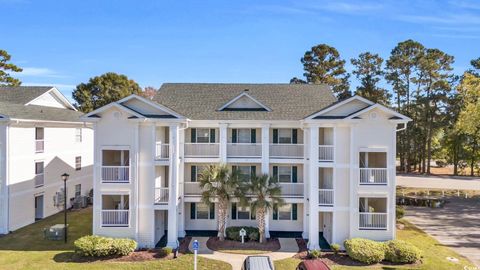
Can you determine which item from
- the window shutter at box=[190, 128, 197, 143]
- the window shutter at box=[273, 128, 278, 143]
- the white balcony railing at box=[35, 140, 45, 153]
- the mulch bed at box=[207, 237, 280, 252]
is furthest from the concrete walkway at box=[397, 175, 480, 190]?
the white balcony railing at box=[35, 140, 45, 153]

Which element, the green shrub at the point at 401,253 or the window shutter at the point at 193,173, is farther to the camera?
the window shutter at the point at 193,173

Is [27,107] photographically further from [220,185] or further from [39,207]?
[220,185]

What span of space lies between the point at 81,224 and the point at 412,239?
920 inches

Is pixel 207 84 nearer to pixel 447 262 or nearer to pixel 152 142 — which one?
pixel 152 142

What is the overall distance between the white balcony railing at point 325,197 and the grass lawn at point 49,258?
7.13 m

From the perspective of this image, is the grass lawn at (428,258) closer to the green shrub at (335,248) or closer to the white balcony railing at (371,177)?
the green shrub at (335,248)

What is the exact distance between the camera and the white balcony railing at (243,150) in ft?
74.7

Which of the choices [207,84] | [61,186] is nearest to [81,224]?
[61,186]

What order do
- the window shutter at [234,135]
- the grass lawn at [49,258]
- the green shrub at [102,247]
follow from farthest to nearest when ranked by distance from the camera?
the window shutter at [234,135]
the green shrub at [102,247]
the grass lawn at [49,258]

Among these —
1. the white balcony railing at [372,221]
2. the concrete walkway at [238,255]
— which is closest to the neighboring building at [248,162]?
the white balcony railing at [372,221]

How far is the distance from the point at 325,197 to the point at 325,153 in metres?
2.75

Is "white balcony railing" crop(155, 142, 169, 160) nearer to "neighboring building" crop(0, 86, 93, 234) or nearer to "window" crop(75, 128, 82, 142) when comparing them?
"neighboring building" crop(0, 86, 93, 234)

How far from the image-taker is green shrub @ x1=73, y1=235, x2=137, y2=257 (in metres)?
17.6

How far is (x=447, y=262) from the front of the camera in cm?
1744
